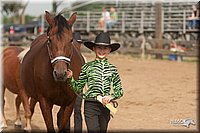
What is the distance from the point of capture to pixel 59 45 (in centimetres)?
480

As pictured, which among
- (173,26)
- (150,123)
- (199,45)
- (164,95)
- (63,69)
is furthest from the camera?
(173,26)

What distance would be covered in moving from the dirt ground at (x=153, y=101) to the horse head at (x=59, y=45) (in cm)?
253

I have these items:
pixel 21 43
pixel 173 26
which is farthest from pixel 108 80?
pixel 21 43

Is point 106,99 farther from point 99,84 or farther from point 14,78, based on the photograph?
point 14,78

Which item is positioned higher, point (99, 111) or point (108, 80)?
point (108, 80)

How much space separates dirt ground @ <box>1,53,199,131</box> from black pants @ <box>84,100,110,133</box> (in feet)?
7.78

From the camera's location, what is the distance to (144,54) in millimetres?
21109

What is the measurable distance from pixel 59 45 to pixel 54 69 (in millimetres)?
314

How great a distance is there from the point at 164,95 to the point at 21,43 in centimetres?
1719

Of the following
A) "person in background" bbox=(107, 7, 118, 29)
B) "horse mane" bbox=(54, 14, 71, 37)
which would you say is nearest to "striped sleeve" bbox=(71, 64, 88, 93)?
"horse mane" bbox=(54, 14, 71, 37)

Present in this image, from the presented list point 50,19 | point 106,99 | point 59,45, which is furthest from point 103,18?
point 106,99

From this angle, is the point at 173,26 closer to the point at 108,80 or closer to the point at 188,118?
the point at 188,118

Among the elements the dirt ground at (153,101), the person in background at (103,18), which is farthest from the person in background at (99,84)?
the person in background at (103,18)

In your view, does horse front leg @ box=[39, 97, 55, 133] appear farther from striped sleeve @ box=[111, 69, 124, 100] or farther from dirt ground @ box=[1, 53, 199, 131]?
dirt ground @ box=[1, 53, 199, 131]
